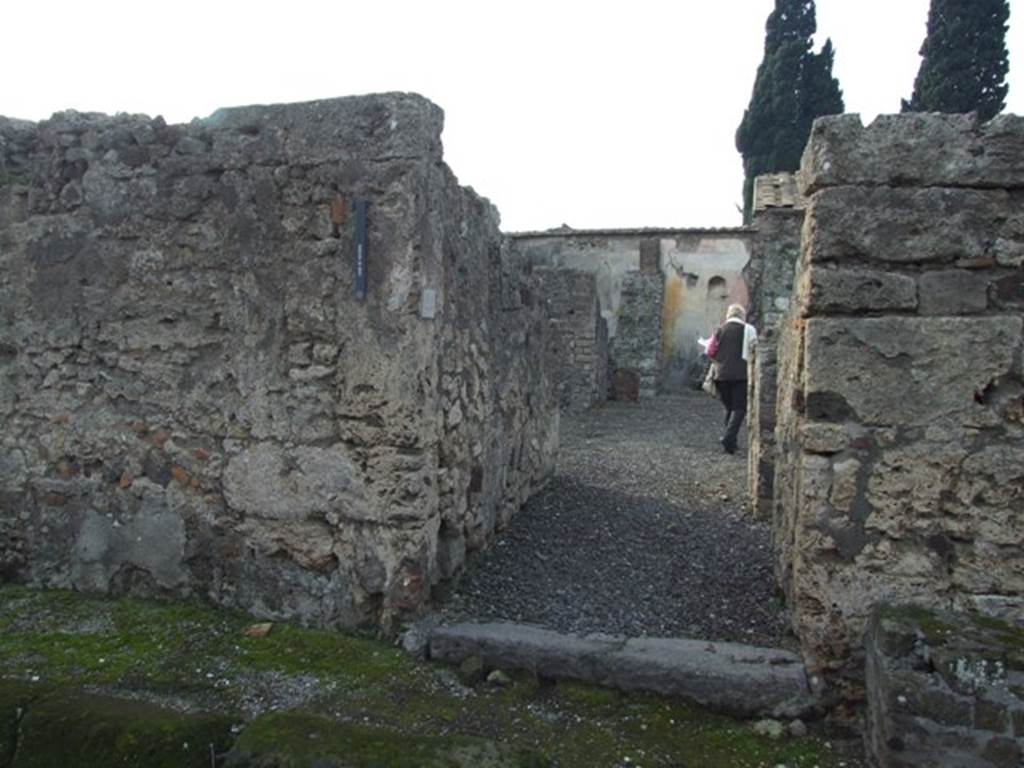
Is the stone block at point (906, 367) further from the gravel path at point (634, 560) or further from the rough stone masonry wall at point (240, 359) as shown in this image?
the rough stone masonry wall at point (240, 359)

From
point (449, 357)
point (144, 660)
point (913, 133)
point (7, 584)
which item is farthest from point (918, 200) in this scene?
point (7, 584)

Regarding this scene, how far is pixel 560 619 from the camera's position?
13.0 feet

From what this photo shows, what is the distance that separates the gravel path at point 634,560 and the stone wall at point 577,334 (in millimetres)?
4838

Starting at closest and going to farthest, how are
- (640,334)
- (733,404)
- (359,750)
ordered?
(359,750), (733,404), (640,334)

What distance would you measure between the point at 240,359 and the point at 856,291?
2580mm

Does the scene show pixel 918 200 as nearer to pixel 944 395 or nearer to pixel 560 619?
pixel 944 395

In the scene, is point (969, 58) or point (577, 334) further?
point (969, 58)

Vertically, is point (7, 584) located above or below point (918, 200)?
below

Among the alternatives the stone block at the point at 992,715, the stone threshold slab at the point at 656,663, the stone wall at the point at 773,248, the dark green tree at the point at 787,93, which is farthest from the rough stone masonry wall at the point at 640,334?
the stone block at the point at 992,715

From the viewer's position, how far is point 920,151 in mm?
3045

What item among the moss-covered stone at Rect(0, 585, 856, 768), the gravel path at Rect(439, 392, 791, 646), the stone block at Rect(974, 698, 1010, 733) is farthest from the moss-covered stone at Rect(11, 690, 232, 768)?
the stone block at Rect(974, 698, 1010, 733)

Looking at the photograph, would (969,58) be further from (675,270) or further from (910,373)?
(910,373)

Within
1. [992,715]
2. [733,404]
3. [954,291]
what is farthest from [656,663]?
[733,404]

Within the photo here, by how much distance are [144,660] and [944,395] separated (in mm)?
3215
